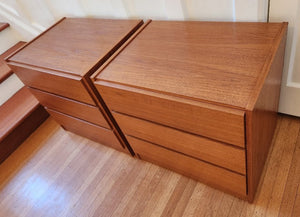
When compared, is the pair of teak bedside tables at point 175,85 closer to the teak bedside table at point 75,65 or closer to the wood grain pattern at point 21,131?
the teak bedside table at point 75,65

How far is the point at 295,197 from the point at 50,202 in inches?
49.0

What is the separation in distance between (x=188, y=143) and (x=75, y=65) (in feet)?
1.94

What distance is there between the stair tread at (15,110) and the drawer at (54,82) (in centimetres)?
43

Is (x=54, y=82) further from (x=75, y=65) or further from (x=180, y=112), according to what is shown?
(x=180, y=112)

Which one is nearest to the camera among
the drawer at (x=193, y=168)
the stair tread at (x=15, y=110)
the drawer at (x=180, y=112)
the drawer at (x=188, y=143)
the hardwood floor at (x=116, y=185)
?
the drawer at (x=180, y=112)

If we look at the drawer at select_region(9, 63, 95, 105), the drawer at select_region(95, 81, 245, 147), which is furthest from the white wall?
the drawer at select_region(9, 63, 95, 105)

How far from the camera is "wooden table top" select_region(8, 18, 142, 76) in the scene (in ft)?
3.45

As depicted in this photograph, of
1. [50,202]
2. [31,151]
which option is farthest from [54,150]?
[50,202]

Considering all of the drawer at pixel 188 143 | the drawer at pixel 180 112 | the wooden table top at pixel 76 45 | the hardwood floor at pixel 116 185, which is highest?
the wooden table top at pixel 76 45

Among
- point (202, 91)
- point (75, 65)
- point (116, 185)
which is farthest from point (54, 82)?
point (202, 91)

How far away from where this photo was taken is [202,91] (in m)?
0.72

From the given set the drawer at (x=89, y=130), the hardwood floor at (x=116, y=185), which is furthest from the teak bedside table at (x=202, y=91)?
the drawer at (x=89, y=130)

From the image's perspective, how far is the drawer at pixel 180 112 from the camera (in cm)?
69

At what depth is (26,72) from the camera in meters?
1.22
